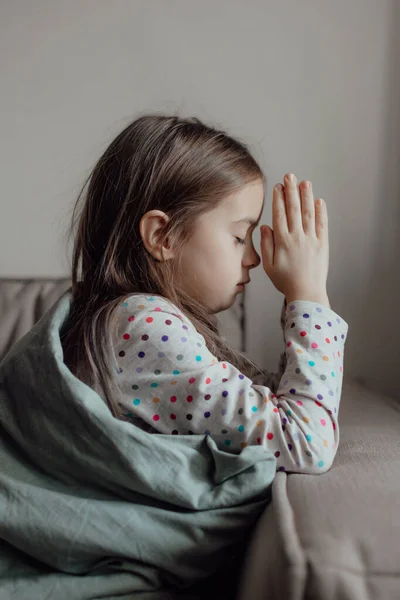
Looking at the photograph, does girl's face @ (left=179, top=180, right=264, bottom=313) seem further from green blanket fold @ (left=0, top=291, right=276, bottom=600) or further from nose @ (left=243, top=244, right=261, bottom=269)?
green blanket fold @ (left=0, top=291, right=276, bottom=600)

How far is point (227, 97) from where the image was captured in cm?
142

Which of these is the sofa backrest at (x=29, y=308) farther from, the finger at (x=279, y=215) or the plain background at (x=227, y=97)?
the finger at (x=279, y=215)

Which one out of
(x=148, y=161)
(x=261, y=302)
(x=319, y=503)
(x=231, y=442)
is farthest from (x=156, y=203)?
(x=261, y=302)

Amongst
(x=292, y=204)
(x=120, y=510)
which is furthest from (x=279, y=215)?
(x=120, y=510)

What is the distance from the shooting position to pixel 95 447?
0.66 m

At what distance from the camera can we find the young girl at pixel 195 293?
0.71 m

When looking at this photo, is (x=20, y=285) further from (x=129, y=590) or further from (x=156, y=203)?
(x=129, y=590)

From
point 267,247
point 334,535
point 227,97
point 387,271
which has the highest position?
point 227,97

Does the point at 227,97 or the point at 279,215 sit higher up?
the point at 227,97

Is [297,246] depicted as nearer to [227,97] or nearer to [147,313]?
[147,313]

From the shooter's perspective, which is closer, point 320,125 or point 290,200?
point 290,200

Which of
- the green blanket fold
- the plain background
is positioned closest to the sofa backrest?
the plain background

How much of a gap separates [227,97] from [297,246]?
673 mm

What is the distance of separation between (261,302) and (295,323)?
0.67 meters
